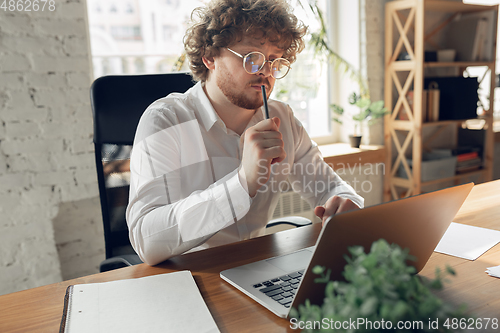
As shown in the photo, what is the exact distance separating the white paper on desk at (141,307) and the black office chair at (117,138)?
0.56 metres

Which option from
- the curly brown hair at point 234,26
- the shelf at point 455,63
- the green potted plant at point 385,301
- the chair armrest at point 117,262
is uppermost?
the curly brown hair at point 234,26

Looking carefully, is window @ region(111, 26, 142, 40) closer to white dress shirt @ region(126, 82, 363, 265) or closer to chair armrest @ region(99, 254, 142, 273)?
white dress shirt @ region(126, 82, 363, 265)

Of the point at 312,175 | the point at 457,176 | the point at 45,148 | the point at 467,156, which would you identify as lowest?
the point at 457,176

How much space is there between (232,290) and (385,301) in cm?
46

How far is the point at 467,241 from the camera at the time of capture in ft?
3.06

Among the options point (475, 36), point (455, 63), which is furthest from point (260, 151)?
point (475, 36)

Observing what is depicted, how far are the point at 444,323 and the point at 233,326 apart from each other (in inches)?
13.9

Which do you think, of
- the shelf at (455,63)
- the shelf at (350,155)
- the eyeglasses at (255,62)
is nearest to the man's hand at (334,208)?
the eyeglasses at (255,62)

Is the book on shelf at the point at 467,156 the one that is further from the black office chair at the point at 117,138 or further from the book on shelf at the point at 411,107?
the black office chair at the point at 117,138

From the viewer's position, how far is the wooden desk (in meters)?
0.63

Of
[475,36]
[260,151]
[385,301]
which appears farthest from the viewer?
[475,36]

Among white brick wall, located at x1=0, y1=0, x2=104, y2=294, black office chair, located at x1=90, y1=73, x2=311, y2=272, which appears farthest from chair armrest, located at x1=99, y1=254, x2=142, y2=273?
white brick wall, located at x1=0, y1=0, x2=104, y2=294

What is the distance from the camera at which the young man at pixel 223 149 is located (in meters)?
0.92

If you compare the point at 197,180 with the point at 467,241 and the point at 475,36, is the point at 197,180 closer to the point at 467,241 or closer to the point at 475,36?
the point at 467,241
